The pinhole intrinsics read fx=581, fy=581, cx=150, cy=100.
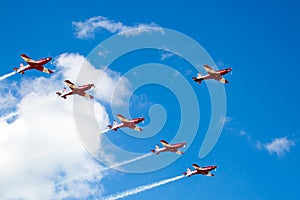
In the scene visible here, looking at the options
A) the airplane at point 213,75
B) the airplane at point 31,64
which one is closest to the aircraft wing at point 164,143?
the airplane at point 213,75

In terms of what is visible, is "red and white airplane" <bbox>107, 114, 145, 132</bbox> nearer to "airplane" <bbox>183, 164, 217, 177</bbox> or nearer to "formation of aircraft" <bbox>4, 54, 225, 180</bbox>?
"formation of aircraft" <bbox>4, 54, 225, 180</bbox>

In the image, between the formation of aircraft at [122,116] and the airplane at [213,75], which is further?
the airplane at [213,75]

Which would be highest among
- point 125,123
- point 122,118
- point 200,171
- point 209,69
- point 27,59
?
point 27,59

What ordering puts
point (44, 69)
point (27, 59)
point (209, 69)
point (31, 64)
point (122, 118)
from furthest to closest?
point (122, 118) → point (209, 69) → point (44, 69) → point (31, 64) → point (27, 59)

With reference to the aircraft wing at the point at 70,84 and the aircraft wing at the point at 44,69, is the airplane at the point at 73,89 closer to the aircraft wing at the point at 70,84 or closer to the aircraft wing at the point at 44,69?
the aircraft wing at the point at 70,84

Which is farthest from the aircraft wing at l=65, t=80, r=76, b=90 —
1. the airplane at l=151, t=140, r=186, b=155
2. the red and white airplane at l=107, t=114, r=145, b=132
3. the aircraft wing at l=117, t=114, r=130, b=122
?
the airplane at l=151, t=140, r=186, b=155

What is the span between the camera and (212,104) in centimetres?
10944

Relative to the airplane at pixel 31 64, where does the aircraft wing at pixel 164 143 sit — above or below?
below

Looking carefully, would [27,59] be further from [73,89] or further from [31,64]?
[73,89]

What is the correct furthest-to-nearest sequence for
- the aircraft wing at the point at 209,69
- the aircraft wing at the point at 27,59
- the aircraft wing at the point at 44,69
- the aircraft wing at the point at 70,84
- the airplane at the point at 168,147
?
the airplane at the point at 168,147
the aircraft wing at the point at 209,69
the aircraft wing at the point at 70,84
the aircraft wing at the point at 44,69
the aircraft wing at the point at 27,59

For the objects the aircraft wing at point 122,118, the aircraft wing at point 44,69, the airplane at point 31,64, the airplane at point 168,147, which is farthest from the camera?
the airplane at point 168,147

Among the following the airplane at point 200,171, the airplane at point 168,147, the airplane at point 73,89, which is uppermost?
the airplane at point 73,89

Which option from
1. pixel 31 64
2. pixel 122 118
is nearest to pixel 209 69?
pixel 122 118

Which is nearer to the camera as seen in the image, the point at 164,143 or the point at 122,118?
the point at 122,118
